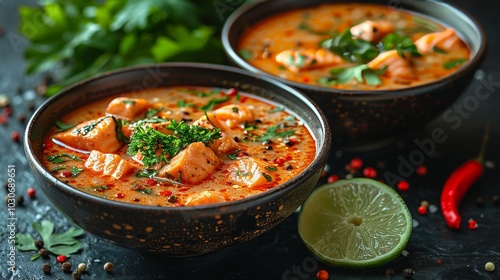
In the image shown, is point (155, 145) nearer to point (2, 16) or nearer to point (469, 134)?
point (469, 134)


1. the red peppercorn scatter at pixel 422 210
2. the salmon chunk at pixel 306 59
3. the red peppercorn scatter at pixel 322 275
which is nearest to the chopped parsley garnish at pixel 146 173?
the red peppercorn scatter at pixel 322 275

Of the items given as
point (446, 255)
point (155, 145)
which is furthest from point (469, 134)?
point (155, 145)

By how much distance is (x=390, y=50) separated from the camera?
4.25 metres

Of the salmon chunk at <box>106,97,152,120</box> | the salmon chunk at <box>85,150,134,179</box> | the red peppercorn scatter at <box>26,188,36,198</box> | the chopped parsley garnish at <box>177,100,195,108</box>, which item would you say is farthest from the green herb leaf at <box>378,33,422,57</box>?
the red peppercorn scatter at <box>26,188,36,198</box>

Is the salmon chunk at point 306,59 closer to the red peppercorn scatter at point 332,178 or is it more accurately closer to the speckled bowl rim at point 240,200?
the speckled bowl rim at point 240,200

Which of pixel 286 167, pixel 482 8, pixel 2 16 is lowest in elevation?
pixel 482 8

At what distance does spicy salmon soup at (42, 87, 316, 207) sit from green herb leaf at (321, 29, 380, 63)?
0.71m

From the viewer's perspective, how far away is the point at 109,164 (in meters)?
3.19

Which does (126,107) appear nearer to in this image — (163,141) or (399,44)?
(163,141)

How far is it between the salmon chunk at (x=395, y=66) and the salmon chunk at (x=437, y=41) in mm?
318

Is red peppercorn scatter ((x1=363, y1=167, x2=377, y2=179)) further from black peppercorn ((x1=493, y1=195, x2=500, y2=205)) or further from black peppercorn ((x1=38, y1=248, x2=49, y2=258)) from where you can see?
black peppercorn ((x1=38, y1=248, x2=49, y2=258))

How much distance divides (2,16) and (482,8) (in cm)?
403

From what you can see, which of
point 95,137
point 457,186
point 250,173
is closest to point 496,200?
point 457,186

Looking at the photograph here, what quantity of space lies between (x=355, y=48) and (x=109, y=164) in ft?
6.03
